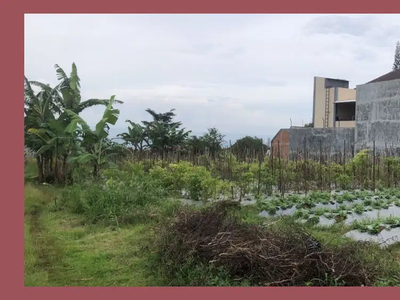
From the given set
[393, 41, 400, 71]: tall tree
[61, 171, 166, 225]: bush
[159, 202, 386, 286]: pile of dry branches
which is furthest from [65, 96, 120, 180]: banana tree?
[393, 41, 400, 71]: tall tree

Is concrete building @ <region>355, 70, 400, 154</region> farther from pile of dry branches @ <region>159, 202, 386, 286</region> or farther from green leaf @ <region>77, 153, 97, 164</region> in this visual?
pile of dry branches @ <region>159, 202, 386, 286</region>

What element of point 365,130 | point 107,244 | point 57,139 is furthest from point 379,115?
point 107,244

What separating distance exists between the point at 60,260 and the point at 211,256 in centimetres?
189

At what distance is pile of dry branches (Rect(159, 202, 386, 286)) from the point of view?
3246 mm

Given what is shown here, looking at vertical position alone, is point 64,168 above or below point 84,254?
above

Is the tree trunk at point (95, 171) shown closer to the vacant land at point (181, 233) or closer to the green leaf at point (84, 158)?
the green leaf at point (84, 158)

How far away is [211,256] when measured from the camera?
11.8 feet

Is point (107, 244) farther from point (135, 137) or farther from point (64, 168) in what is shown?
point (135, 137)

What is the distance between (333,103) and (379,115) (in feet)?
30.2

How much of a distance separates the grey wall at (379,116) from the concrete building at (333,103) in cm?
666

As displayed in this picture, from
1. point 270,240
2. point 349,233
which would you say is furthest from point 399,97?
point 270,240

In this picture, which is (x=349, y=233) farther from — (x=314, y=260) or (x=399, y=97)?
(x=399, y=97)

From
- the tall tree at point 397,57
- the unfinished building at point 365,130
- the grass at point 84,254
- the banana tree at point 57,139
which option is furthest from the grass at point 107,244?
the tall tree at point 397,57

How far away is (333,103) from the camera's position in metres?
25.0
